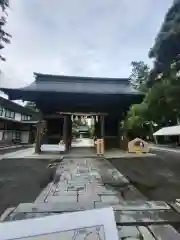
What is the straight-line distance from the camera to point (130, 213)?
3.65 meters

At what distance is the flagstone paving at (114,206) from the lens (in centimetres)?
306

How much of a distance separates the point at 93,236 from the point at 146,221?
193 cm

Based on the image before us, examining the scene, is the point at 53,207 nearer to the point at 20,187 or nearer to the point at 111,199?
the point at 111,199

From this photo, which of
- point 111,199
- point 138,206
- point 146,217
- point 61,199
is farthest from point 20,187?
point 146,217

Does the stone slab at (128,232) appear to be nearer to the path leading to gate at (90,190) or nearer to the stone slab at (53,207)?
the stone slab at (53,207)

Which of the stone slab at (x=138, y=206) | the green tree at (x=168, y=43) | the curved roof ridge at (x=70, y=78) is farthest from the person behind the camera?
the curved roof ridge at (x=70, y=78)

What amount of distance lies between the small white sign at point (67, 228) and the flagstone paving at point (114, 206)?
126 centimetres

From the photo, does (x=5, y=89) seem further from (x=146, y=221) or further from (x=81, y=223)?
(x=81, y=223)

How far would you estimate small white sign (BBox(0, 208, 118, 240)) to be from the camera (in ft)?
5.36

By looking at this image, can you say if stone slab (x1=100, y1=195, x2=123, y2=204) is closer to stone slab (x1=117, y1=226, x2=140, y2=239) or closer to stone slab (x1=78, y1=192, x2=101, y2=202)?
stone slab (x1=78, y1=192, x2=101, y2=202)

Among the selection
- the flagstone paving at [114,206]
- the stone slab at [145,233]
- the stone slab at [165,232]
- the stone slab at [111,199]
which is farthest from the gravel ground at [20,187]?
the stone slab at [165,232]

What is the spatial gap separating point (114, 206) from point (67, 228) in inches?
97.5

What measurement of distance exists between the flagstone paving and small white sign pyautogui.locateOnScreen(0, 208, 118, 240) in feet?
4.13

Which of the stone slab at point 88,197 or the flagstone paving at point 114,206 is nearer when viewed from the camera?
the flagstone paving at point 114,206
